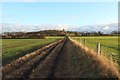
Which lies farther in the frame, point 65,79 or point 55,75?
point 55,75

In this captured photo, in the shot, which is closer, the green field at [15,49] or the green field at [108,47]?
the green field at [108,47]

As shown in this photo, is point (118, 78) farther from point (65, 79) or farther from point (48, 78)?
point (48, 78)

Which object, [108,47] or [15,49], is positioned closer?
[108,47]

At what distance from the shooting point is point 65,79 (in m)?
15.0

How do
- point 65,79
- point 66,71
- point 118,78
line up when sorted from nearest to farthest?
point 118,78 → point 65,79 → point 66,71

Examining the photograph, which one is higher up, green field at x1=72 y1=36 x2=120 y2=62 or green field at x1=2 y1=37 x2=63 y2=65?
green field at x1=72 y1=36 x2=120 y2=62

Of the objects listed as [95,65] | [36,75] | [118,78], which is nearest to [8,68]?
[36,75]

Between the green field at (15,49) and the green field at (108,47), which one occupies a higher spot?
the green field at (108,47)

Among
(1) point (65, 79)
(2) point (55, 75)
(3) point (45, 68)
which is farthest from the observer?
(3) point (45, 68)

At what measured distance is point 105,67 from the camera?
15.4 metres

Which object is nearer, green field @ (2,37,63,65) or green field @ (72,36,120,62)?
green field @ (72,36,120,62)

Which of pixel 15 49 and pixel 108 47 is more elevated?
pixel 108 47

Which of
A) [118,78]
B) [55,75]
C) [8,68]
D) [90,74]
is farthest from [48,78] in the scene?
[8,68]

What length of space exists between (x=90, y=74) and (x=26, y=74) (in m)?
3.72
